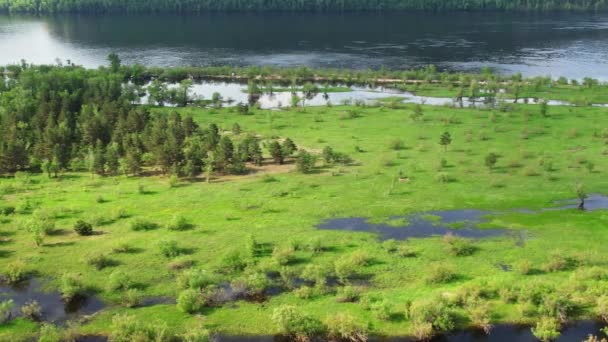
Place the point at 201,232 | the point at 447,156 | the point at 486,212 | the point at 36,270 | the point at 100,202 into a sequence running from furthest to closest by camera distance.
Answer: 1. the point at 447,156
2. the point at 100,202
3. the point at 486,212
4. the point at 201,232
5. the point at 36,270

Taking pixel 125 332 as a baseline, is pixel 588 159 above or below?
above

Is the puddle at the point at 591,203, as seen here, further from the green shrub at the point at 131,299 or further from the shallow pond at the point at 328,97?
the shallow pond at the point at 328,97

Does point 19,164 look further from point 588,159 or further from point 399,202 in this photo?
point 588,159

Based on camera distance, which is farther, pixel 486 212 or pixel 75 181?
pixel 75 181

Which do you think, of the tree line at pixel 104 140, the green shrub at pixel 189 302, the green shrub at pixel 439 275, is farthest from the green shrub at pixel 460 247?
the tree line at pixel 104 140

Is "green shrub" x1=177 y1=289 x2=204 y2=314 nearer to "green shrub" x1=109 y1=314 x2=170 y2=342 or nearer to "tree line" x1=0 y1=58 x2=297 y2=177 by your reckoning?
"green shrub" x1=109 y1=314 x2=170 y2=342

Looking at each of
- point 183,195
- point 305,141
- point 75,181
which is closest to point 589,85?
point 305,141

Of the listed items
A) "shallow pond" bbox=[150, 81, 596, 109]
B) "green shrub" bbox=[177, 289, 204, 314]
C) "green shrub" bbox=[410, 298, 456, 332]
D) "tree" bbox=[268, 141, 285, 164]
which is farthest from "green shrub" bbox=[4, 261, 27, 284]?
"shallow pond" bbox=[150, 81, 596, 109]
